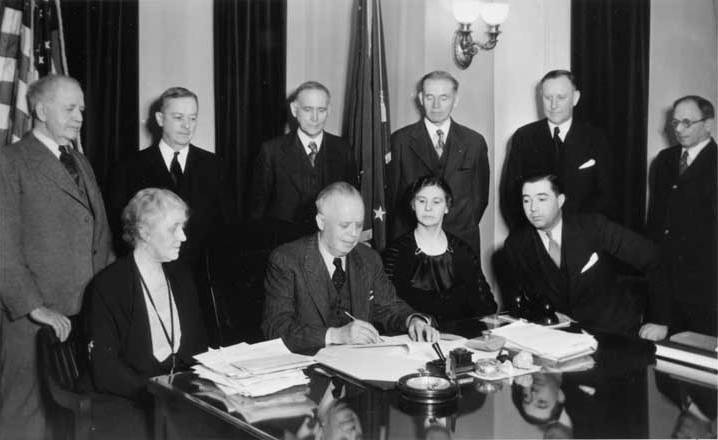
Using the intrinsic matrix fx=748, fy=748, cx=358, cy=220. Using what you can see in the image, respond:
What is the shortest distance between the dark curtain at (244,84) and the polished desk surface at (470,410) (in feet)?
8.71

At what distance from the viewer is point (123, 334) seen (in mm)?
2389

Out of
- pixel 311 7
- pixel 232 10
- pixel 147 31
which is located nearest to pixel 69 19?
pixel 147 31

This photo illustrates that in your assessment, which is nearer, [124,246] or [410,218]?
[124,246]

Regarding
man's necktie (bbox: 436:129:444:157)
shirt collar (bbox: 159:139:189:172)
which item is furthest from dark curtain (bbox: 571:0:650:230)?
shirt collar (bbox: 159:139:189:172)

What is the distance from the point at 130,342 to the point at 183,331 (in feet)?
0.68

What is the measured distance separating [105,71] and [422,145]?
1.76m

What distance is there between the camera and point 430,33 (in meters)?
4.68

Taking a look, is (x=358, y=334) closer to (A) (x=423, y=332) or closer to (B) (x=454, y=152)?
(A) (x=423, y=332)

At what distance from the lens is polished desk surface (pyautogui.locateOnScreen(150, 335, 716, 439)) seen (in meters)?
1.67

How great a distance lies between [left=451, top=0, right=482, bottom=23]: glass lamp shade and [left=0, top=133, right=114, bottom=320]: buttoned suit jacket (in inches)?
100

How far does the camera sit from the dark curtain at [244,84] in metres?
4.54

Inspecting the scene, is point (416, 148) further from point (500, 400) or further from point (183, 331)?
point (500, 400)

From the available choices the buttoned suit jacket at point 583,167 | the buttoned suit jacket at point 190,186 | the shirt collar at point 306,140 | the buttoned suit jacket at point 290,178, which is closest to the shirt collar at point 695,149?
the buttoned suit jacket at point 583,167

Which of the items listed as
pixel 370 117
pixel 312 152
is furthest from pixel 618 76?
pixel 312 152
